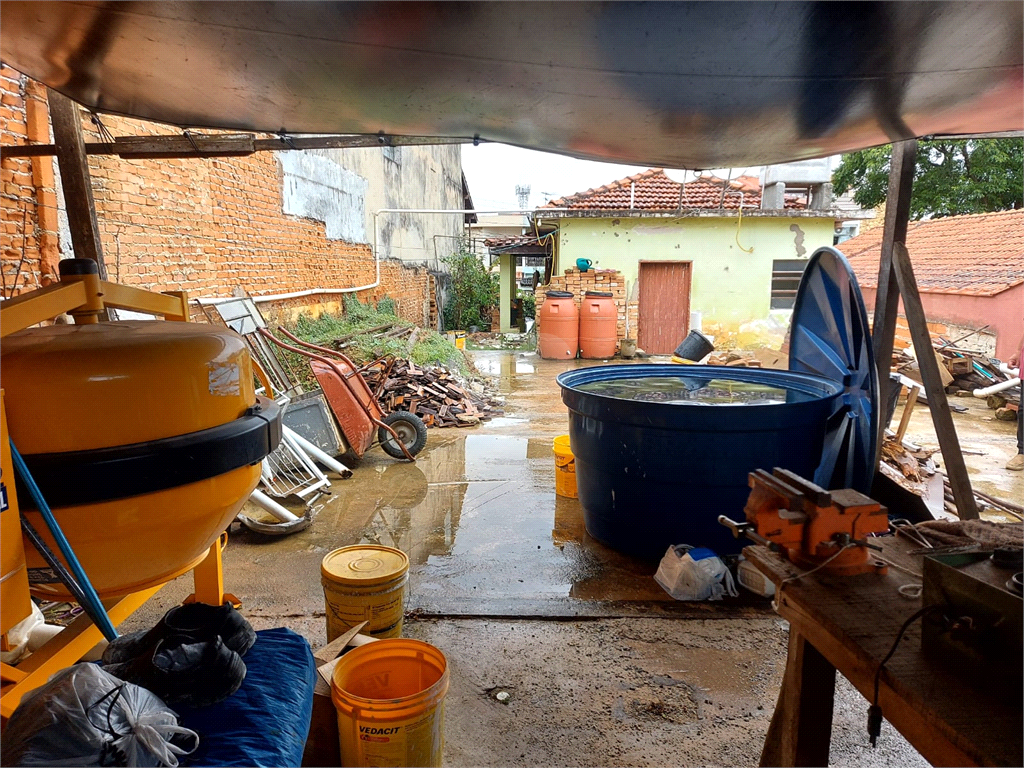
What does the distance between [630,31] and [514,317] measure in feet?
60.6

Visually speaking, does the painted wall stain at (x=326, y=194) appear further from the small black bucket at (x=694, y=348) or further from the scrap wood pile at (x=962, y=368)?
the scrap wood pile at (x=962, y=368)

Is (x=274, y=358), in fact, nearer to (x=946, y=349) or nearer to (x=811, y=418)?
(x=811, y=418)

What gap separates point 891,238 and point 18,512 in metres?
4.50

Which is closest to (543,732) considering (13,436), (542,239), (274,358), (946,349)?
(13,436)

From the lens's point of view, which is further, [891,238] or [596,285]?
[596,285]

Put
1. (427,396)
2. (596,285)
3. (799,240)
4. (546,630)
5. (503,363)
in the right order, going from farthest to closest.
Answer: (596,285) → (799,240) → (503,363) → (427,396) → (546,630)

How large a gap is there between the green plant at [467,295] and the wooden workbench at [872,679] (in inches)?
721

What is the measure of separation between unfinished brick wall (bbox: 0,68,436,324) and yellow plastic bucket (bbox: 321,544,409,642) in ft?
10.5

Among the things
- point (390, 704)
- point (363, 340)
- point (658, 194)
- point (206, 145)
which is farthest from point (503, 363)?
point (390, 704)

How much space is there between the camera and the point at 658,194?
1573 centimetres

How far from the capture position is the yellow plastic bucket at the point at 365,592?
261 centimetres

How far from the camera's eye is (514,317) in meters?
20.3

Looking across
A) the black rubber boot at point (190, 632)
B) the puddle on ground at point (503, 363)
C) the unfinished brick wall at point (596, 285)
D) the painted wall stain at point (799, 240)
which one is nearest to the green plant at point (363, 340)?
the puddle on ground at point (503, 363)

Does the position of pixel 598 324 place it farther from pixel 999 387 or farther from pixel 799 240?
pixel 999 387
